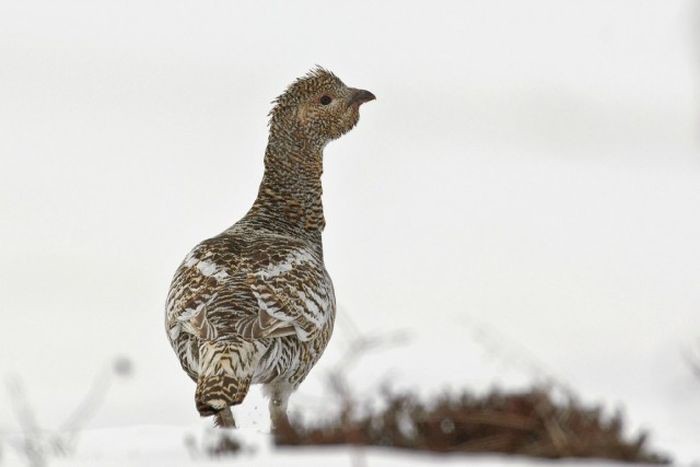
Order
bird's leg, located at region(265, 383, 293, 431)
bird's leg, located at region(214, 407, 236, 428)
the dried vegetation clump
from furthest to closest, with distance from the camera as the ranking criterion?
1. bird's leg, located at region(265, 383, 293, 431)
2. bird's leg, located at region(214, 407, 236, 428)
3. the dried vegetation clump

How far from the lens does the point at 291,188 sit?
44.2ft

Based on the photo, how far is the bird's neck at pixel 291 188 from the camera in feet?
43.2

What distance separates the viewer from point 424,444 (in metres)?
7.37

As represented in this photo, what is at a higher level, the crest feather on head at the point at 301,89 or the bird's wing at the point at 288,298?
the crest feather on head at the point at 301,89

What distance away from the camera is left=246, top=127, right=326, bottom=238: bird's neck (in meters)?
13.2

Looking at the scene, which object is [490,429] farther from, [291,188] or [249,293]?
[291,188]

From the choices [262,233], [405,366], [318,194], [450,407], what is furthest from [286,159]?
[450,407]

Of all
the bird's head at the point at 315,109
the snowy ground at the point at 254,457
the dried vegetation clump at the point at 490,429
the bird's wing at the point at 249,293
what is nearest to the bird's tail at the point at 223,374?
the bird's wing at the point at 249,293

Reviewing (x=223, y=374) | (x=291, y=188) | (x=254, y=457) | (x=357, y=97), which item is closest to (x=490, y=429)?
(x=254, y=457)

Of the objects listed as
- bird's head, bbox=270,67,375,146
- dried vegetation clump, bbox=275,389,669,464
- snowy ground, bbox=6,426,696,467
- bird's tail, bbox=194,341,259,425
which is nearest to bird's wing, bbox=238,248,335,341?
bird's tail, bbox=194,341,259,425

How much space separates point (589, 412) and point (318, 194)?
6368 millimetres

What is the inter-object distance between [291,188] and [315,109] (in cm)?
83

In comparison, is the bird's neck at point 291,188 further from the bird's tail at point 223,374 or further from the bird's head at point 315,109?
the bird's tail at point 223,374

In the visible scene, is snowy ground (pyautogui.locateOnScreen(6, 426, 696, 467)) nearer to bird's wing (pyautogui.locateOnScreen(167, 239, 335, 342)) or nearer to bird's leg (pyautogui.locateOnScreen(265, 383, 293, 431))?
bird's wing (pyautogui.locateOnScreen(167, 239, 335, 342))
